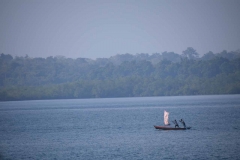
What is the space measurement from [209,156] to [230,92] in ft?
504

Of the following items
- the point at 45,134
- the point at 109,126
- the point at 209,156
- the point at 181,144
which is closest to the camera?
the point at 209,156

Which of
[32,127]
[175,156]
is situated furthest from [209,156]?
[32,127]

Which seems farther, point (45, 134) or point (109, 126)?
point (109, 126)

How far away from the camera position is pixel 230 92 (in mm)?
195375

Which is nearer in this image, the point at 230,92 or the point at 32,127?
the point at 32,127

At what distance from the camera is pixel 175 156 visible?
152 ft

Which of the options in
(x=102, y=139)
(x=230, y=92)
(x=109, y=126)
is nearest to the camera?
(x=102, y=139)

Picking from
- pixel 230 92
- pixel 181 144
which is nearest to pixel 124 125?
pixel 181 144

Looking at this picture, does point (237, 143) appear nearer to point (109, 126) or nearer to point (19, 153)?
point (19, 153)

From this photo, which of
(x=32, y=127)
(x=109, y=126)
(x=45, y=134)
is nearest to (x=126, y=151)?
(x=45, y=134)

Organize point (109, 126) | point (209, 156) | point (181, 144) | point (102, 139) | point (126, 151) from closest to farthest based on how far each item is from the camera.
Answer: point (209, 156), point (126, 151), point (181, 144), point (102, 139), point (109, 126)

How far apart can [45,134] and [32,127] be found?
41.8 feet

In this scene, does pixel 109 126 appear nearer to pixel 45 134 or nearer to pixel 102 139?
pixel 45 134

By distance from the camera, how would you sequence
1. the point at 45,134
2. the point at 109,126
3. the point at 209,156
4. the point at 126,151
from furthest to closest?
the point at 109,126, the point at 45,134, the point at 126,151, the point at 209,156
